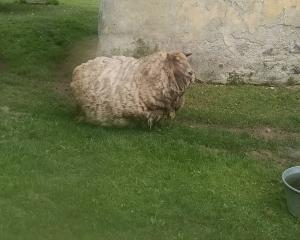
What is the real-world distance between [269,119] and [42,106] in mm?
2806

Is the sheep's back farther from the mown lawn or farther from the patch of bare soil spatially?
the patch of bare soil

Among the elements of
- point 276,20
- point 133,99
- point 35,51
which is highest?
point 276,20

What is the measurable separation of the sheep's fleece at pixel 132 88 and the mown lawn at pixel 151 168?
0.64 feet

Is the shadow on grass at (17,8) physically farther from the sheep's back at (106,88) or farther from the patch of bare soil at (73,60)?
the sheep's back at (106,88)

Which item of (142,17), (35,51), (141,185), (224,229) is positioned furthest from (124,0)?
(224,229)

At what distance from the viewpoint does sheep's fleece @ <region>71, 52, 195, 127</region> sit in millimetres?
6770

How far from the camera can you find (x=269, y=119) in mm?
7691

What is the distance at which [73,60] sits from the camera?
9945 mm

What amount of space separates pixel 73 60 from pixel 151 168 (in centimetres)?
432

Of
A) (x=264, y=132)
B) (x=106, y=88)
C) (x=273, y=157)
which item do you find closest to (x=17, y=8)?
(x=106, y=88)

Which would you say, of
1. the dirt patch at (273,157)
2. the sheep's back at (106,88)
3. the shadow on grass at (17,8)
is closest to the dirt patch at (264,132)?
the dirt patch at (273,157)

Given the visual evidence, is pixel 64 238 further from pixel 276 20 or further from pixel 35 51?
pixel 35 51

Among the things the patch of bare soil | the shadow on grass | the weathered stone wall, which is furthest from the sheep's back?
the shadow on grass

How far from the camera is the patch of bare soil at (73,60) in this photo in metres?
8.69
